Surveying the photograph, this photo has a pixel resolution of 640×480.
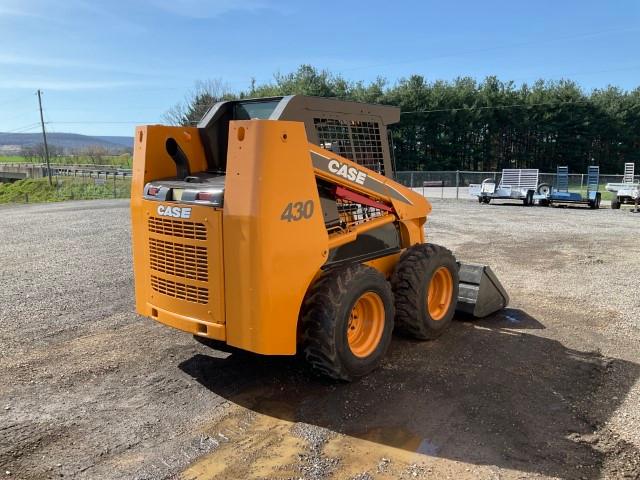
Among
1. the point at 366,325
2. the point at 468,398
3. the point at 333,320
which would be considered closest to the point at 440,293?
the point at 366,325

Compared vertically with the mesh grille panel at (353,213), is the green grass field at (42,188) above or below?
below

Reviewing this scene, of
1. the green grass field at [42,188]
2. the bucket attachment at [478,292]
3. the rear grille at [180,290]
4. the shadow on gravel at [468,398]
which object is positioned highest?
the rear grille at [180,290]

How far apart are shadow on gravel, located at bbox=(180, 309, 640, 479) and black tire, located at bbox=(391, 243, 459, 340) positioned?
21 centimetres

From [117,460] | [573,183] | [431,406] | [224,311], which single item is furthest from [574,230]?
[573,183]

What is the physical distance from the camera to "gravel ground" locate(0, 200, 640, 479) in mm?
3463

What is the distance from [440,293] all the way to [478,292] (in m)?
0.65

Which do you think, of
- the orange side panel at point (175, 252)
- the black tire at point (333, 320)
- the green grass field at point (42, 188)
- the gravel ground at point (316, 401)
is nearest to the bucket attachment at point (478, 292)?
the gravel ground at point (316, 401)

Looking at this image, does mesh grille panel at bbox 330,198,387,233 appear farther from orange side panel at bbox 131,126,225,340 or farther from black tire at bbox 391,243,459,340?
orange side panel at bbox 131,126,225,340

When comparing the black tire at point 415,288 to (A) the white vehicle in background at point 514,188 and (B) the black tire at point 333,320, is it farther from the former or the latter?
(A) the white vehicle in background at point 514,188

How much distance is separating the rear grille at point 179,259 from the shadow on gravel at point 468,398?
1.07 meters

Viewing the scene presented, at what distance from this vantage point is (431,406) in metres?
4.23

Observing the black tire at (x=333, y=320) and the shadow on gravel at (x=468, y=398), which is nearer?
the shadow on gravel at (x=468, y=398)

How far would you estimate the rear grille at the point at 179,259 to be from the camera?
4.14 m

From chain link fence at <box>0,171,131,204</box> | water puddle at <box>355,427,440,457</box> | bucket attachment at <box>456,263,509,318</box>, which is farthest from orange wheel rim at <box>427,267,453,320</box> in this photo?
chain link fence at <box>0,171,131,204</box>
